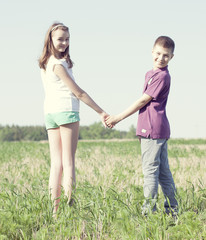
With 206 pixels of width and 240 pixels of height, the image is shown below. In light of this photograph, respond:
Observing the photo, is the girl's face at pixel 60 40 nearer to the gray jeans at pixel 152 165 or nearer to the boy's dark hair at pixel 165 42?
the boy's dark hair at pixel 165 42

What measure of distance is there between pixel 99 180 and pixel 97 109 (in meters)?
1.72

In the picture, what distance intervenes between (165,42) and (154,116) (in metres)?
0.79

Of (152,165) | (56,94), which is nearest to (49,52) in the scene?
(56,94)

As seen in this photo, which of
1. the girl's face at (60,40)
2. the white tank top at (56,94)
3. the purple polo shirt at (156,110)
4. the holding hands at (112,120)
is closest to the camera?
the purple polo shirt at (156,110)

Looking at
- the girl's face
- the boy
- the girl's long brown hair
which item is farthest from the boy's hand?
the girl's face

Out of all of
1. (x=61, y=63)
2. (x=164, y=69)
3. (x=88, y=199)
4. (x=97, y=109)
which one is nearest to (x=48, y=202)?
(x=88, y=199)

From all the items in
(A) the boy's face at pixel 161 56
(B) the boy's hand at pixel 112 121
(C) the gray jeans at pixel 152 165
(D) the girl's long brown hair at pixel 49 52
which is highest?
(D) the girl's long brown hair at pixel 49 52

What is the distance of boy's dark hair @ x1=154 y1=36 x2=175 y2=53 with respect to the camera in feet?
13.2

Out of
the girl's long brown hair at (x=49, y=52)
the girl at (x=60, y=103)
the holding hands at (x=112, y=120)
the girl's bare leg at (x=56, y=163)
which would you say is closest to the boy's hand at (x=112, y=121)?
the holding hands at (x=112, y=120)

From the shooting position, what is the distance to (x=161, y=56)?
4.05 metres

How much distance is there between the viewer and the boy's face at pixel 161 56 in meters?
4.04

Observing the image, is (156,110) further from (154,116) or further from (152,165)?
(152,165)

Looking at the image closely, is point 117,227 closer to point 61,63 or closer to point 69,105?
point 69,105

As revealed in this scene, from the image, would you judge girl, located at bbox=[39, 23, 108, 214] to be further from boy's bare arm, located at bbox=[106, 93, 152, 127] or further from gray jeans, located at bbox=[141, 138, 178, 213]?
gray jeans, located at bbox=[141, 138, 178, 213]
